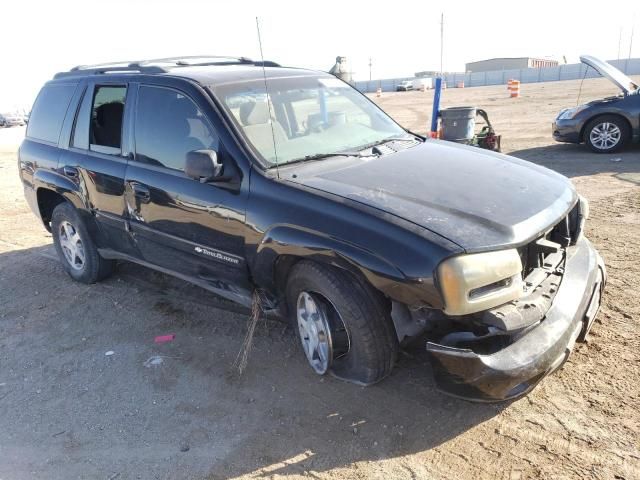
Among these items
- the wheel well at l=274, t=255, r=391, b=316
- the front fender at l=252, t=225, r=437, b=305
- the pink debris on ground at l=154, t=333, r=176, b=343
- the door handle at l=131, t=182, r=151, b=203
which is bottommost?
the pink debris on ground at l=154, t=333, r=176, b=343

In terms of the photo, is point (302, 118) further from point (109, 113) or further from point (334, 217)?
point (109, 113)

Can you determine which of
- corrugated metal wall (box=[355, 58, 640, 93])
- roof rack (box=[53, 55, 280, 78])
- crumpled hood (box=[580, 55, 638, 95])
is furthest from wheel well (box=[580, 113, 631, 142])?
corrugated metal wall (box=[355, 58, 640, 93])


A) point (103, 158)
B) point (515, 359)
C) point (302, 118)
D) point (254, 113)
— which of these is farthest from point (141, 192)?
point (515, 359)

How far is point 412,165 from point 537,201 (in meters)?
0.82

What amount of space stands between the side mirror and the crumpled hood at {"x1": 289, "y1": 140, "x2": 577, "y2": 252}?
494mm

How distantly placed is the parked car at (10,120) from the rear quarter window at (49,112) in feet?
102

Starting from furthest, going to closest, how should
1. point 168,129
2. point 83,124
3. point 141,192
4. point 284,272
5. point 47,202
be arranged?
point 47,202
point 83,124
point 141,192
point 168,129
point 284,272

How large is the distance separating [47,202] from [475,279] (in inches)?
185

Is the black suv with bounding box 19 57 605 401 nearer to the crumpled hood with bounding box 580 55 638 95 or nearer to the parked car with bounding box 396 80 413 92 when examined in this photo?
the crumpled hood with bounding box 580 55 638 95

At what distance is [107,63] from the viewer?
4.97 m

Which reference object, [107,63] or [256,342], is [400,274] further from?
[107,63]

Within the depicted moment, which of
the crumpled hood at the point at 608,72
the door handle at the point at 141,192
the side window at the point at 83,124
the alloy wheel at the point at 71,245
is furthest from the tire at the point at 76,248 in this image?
the crumpled hood at the point at 608,72

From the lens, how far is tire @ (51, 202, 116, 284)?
4961 millimetres

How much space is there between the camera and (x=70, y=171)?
4738mm
